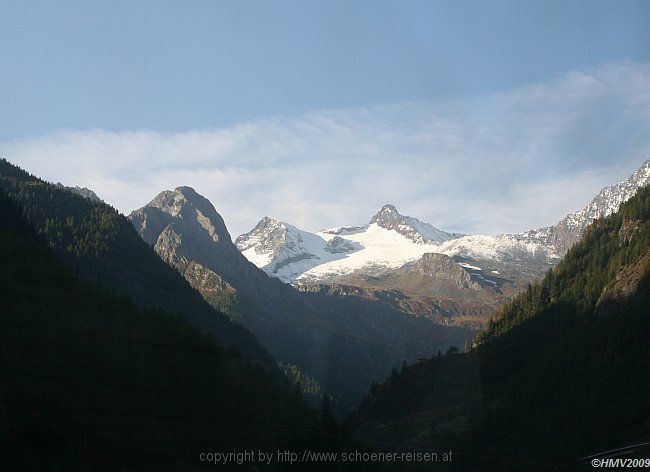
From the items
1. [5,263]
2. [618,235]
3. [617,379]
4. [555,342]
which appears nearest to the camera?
[5,263]

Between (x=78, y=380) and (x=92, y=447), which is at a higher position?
(x=78, y=380)

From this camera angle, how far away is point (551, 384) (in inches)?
5645

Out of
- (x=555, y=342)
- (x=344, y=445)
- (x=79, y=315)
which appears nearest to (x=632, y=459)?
(x=344, y=445)

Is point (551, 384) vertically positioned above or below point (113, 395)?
above

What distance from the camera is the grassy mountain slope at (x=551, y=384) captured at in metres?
117

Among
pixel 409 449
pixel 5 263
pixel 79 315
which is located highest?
pixel 5 263

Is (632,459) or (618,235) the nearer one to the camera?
(632,459)

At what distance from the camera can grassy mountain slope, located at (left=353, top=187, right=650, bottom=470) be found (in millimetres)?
117438

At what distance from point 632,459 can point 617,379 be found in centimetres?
4725

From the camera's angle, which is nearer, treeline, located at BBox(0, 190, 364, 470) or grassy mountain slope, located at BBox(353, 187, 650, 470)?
treeline, located at BBox(0, 190, 364, 470)

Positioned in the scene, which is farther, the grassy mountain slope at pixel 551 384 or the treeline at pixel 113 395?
the grassy mountain slope at pixel 551 384

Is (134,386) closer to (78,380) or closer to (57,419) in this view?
(78,380)

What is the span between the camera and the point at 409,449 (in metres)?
136

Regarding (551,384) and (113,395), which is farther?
→ (551,384)
